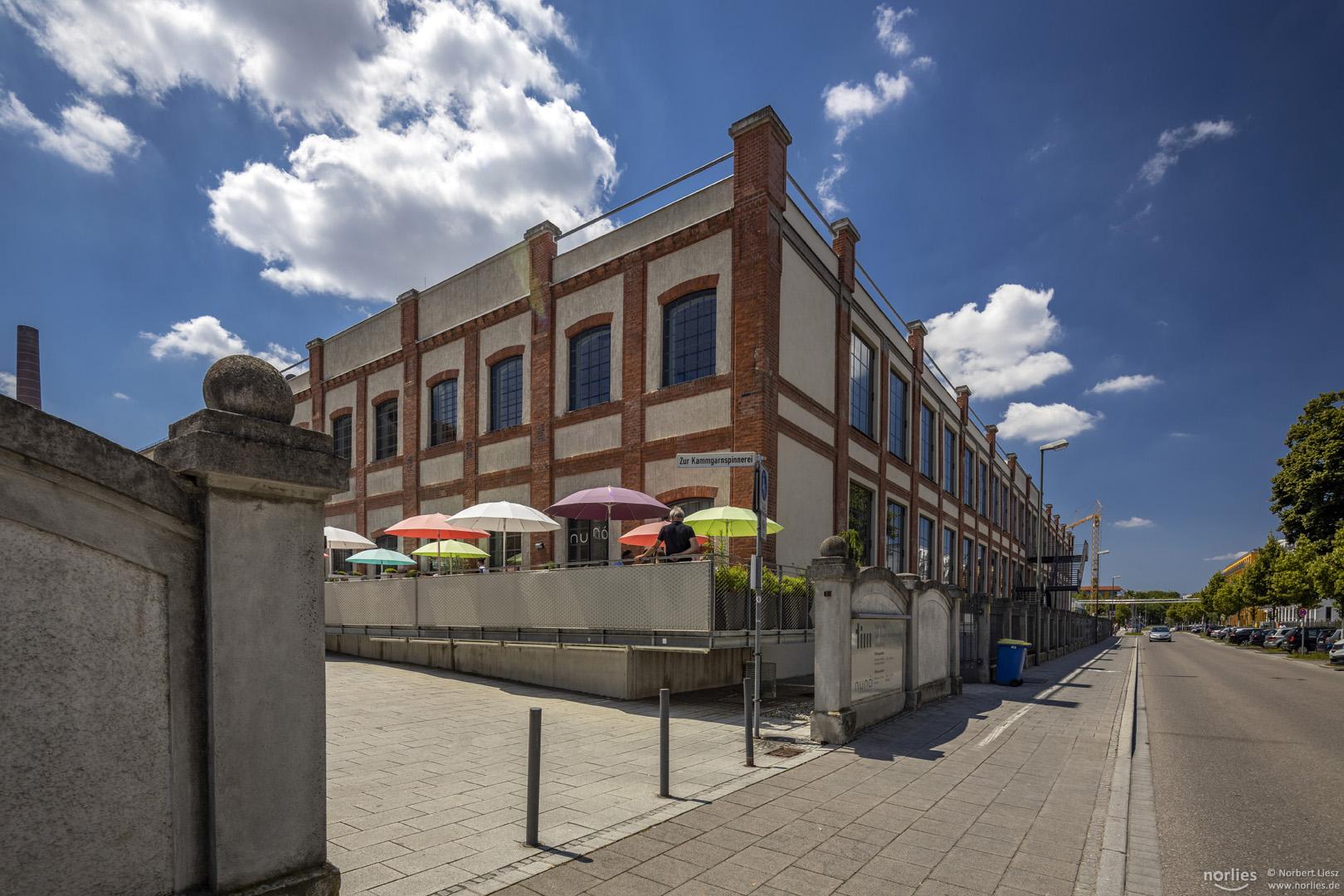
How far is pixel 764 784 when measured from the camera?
667cm

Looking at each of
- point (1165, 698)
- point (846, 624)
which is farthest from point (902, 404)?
point (846, 624)

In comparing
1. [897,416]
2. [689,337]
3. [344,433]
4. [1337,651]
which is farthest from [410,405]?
[1337,651]

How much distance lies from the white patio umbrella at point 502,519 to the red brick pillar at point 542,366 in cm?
439

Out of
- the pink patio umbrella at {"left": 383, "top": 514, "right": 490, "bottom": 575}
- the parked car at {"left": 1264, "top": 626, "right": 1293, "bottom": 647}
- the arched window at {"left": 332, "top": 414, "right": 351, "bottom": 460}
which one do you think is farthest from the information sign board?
the parked car at {"left": 1264, "top": 626, "right": 1293, "bottom": 647}

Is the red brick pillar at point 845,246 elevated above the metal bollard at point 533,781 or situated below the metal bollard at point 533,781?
above

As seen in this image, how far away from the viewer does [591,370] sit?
18500 mm

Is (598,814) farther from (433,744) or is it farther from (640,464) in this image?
(640,464)

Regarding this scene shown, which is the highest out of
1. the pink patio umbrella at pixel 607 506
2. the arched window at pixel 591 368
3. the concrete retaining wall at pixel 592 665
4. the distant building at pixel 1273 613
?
the arched window at pixel 591 368

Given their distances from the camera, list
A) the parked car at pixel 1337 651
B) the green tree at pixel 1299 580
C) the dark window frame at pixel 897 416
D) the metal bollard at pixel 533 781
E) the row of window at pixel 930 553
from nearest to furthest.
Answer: the metal bollard at pixel 533 781 → the row of window at pixel 930 553 → the dark window frame at pixel 897 416 → the parked car at pixel 1337 651 → the green tree at pixel 1299 580

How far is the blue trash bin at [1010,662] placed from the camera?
625 inches

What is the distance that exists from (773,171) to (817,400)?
5.38m

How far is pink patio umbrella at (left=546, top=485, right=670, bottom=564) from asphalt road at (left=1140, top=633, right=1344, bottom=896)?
322 inches

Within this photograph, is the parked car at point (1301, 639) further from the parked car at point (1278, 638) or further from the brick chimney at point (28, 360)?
the brick chimney at point (28, 360)

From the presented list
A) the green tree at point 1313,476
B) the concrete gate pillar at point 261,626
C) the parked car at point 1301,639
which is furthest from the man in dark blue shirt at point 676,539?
the parked car at point 1301,639
